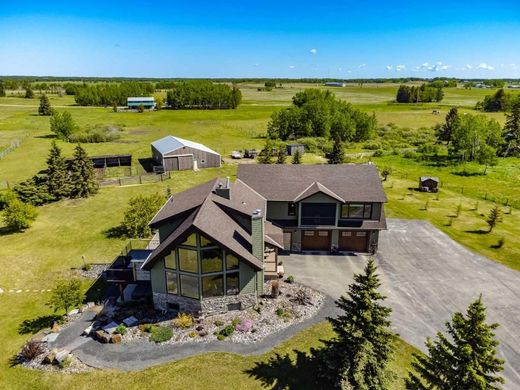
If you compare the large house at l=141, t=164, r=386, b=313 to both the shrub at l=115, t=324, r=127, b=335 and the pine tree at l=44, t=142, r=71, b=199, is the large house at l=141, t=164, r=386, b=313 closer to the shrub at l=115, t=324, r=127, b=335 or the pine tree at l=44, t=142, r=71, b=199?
the shrub at l=115, t=324, r=127, b=335

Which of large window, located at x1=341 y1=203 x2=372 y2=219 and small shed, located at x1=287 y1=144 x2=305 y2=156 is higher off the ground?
large window, located at x1=341 y1=203 x2=372 y2=219

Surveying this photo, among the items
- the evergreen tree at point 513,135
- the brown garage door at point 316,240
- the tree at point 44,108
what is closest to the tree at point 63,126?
the tree at point 44,108

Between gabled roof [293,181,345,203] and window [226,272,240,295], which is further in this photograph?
gabled roof [293,181,345,203]

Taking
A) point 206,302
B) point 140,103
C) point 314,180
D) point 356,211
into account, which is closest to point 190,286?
point 206,302

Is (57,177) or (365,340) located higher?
(57,177)

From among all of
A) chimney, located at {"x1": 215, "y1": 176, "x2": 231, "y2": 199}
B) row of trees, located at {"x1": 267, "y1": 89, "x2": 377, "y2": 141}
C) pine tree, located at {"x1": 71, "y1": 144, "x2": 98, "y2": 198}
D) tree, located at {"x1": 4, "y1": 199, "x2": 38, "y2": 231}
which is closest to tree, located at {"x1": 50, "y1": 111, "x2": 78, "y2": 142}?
pine tree, located at {"x1": 71, "y1": 144, "x2": 98, "y2": 198}

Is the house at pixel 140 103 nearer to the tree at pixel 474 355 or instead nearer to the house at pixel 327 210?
the house at pixel 327 210

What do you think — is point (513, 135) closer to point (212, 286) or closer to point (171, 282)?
point (212, 286)
